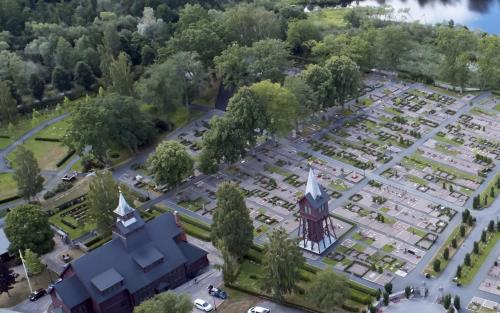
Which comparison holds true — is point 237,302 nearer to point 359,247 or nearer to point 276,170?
point 359,247

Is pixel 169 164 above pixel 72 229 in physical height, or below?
above

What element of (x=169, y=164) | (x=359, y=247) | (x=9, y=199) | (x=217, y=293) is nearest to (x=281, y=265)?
(x=217, y=293)

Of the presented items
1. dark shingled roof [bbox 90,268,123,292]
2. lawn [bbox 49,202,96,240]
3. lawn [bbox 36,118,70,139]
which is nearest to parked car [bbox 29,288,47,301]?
dark shingled roof [bbox 90,268,123,292]

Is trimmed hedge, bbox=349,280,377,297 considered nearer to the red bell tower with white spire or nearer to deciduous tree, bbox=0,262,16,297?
the red bell tower with white spire

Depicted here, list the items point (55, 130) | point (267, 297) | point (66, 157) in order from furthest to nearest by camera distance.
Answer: point (55, 130) → point (66, 157) → point (267, 297)

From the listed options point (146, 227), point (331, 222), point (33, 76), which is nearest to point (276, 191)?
point (331, 222)

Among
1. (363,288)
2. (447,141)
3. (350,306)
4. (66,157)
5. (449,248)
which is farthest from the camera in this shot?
(66,157)
